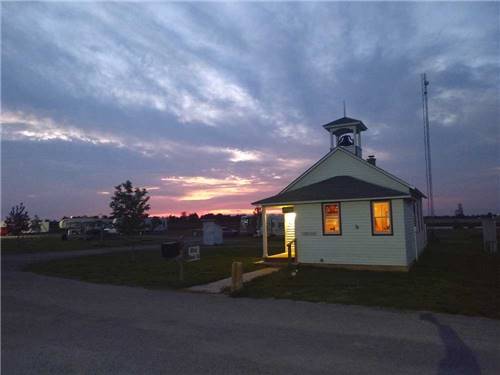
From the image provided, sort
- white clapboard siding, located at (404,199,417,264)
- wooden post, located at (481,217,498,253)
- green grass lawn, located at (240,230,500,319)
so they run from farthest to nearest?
wooden post, located at (481,217,498,253) < white clapboard siding, located at (404,199,417,264) < green grass lawn, located at (240,230,500,319)

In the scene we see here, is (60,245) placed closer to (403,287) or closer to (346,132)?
(346,132)

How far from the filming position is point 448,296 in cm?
1138

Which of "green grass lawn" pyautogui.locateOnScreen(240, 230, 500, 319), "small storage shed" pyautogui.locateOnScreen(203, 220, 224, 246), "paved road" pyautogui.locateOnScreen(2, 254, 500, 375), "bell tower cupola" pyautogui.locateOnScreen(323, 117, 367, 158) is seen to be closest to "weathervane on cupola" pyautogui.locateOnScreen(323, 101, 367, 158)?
"bell tower cupola" pyautogui.locateOnScreen(323, 117, 367, 158)

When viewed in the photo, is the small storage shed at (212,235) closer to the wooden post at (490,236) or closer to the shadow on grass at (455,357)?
the wooden post at (490,236)

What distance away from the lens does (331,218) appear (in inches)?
737

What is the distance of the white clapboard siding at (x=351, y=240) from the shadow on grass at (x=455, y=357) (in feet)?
31.3

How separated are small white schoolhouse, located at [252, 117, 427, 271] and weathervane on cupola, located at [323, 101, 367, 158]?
2.97 feet

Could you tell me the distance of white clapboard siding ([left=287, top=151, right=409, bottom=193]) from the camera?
19.7 meters

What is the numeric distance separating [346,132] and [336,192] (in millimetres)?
5073

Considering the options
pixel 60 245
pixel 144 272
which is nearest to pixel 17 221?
pixel 60 245

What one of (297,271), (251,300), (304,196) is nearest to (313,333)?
(251,300)

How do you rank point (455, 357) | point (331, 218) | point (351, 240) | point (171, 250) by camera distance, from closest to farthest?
point (455, 357) < point (171, 250) < point (351, 240) < point (331, 218)

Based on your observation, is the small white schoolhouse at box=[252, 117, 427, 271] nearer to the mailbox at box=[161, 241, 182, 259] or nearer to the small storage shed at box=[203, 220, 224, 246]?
the mailbox at box=[161, 241, 182, 259]

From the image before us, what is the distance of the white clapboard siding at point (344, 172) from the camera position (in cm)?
1973
